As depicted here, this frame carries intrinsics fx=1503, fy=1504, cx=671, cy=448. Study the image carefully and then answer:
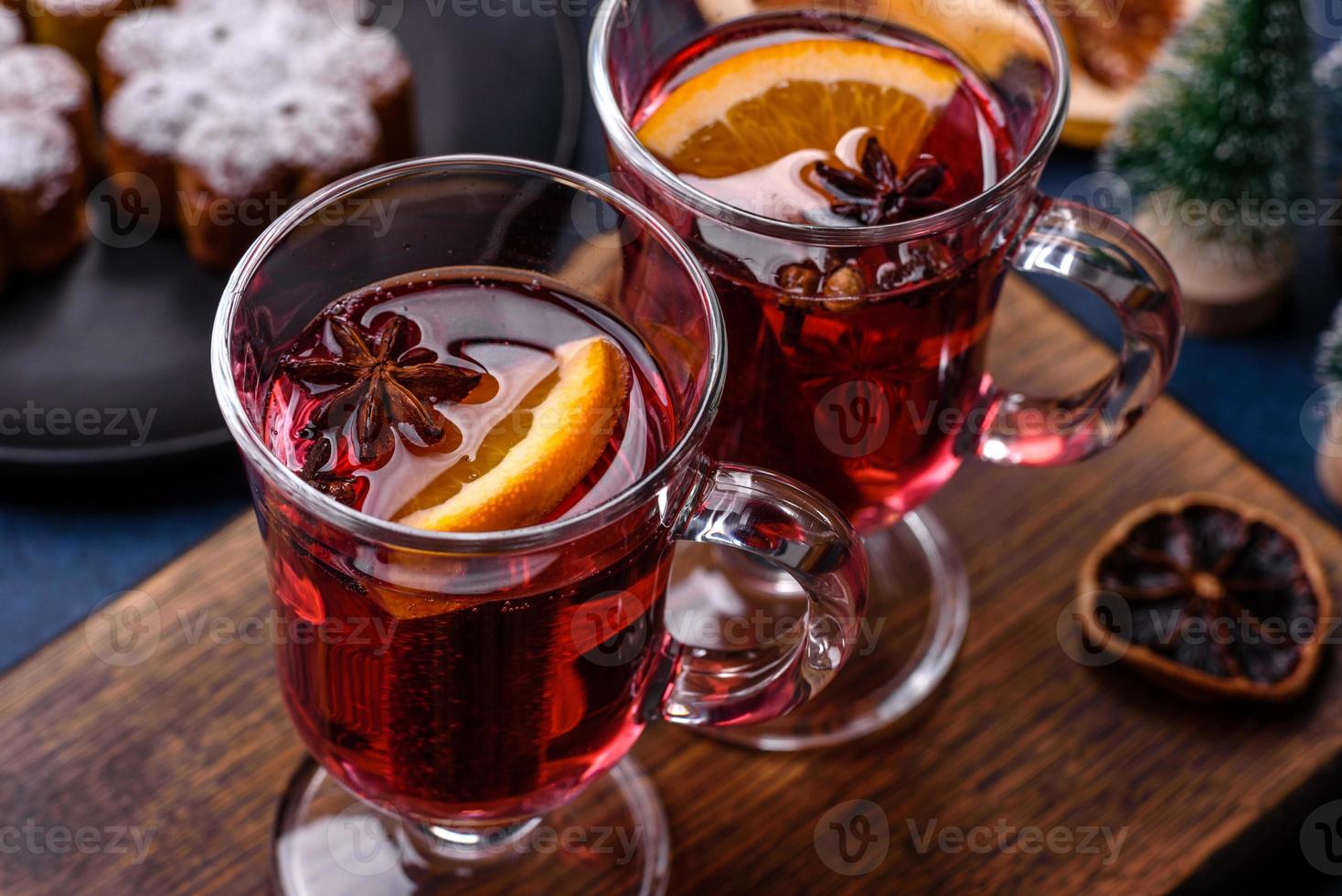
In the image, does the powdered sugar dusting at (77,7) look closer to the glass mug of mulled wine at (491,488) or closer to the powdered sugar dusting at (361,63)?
the powdered sugar dusting at (361,63)

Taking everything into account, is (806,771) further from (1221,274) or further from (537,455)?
(1221,274)

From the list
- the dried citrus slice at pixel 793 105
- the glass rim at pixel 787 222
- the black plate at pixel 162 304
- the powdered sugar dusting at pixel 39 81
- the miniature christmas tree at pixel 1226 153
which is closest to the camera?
the glass rim at pixel 787 222

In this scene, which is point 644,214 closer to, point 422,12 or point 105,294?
point 105,294

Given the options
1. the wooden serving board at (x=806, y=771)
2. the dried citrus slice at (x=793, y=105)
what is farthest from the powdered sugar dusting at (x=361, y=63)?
the dried citrus slice at (x=793, y=105)

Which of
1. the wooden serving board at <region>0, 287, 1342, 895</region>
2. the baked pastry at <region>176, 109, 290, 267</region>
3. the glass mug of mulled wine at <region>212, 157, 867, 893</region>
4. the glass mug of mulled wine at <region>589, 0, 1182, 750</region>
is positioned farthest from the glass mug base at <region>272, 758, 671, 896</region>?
the baked pastry at <region>176, 109, 290, 267</region>

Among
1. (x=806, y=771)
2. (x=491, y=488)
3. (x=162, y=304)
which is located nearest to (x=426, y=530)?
(x=491, y=488)

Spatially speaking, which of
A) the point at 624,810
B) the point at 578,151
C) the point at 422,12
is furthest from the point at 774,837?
the point at 422,12

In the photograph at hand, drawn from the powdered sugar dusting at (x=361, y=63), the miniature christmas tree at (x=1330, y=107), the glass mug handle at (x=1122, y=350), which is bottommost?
the powdered sugar dusting at (x=361, y=63)
